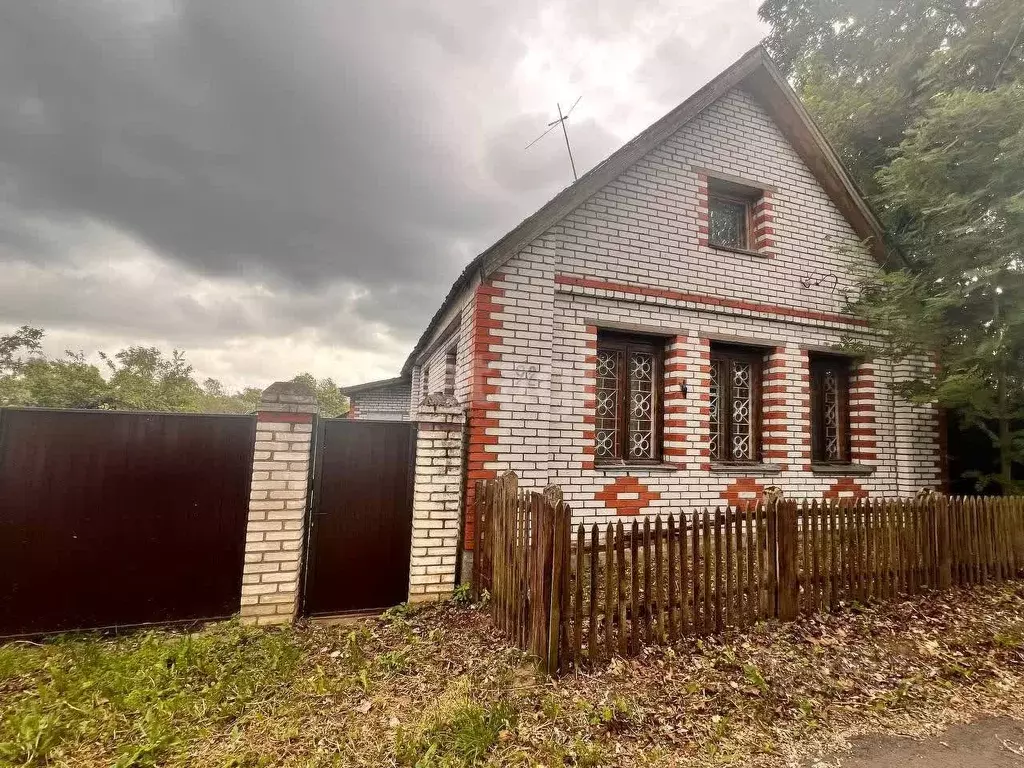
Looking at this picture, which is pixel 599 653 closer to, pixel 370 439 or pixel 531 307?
pixel 370 439

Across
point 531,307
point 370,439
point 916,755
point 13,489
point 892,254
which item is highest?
point 892,254

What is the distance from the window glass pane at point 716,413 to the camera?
6246 millimetres

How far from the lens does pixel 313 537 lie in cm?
413

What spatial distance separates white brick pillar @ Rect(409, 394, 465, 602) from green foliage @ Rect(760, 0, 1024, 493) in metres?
5.99

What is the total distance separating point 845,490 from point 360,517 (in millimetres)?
6493

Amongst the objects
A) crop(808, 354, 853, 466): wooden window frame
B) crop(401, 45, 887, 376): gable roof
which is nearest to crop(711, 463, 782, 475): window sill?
crop(808, 354, 853, 466): wooden window frame

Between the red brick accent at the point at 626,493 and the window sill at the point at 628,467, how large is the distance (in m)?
0.09

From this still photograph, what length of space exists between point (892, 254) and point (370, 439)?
25.9ft

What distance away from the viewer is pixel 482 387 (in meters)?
4.89

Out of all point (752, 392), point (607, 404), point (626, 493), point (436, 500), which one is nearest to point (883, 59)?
point (752, 392)

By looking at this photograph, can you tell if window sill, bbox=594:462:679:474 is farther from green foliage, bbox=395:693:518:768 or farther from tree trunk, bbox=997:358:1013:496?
tree trunk, bbox=997:358:1013:496

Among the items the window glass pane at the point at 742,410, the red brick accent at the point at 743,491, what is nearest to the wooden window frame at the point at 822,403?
the window glass pane at the point at 742,410

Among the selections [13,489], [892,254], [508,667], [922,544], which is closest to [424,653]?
[508,667]

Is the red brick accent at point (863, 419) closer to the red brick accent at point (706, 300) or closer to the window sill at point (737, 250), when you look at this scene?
the red brick accent at point (706, 300)
